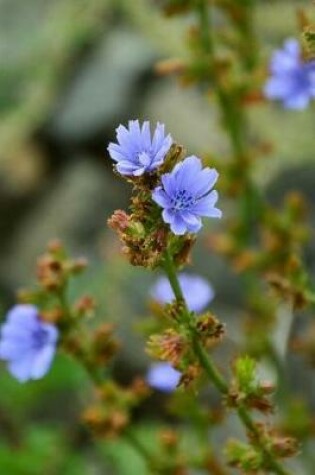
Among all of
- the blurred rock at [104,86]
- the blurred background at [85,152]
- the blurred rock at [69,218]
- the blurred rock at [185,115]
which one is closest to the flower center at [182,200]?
the blurred background at [85,152]

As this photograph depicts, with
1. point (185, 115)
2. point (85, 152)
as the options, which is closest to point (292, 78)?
point (185, 115)

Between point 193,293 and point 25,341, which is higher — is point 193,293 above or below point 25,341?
above

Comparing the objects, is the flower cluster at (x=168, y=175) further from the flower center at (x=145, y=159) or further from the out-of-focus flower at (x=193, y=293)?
the out-of-focus flower at (x=193, y=293)

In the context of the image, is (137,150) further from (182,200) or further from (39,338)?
(39,338)

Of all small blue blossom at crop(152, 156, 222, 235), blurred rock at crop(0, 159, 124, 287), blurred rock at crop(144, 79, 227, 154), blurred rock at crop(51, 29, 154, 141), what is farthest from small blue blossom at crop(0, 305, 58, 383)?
blurred rock at crop(51, 29, 154, 141)

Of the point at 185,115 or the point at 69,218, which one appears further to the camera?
the point at 185,115

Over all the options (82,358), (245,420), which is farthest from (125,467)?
(245,420)

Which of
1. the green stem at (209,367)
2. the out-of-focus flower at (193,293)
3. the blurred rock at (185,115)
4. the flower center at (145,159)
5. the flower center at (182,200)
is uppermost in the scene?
the blurred rock at (185,115)
